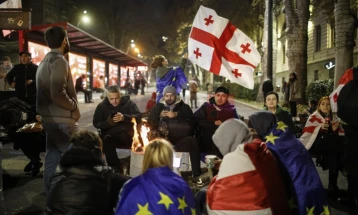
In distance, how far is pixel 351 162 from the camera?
4691 mm

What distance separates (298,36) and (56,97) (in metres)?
16.5

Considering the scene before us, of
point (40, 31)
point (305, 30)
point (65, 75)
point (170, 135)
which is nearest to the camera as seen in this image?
point (65, 75)

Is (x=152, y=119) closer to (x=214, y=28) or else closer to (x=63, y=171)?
(x=214, y=28)

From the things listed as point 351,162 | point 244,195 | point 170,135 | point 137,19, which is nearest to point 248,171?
point 244,195

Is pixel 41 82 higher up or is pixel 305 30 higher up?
pixel 305 30

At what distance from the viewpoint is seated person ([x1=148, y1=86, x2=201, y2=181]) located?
20.1 ft

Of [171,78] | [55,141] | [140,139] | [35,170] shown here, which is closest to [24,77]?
[35,170]

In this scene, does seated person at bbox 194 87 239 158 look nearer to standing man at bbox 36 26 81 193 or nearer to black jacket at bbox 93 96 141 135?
black jacket at bbox 93 96 141 135

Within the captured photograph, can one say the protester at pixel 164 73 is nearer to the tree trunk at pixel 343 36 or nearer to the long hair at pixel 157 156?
the long hair at pixel 157 156

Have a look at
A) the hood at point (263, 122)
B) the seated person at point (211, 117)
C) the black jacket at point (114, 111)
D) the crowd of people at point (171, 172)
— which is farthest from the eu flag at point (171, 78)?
the hood at point (263, 122)

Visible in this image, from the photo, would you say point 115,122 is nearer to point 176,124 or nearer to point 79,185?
point 176,124

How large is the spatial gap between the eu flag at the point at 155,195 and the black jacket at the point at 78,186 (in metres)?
0.22

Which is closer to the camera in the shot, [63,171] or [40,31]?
[63,171]

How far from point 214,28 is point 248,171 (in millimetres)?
4424
